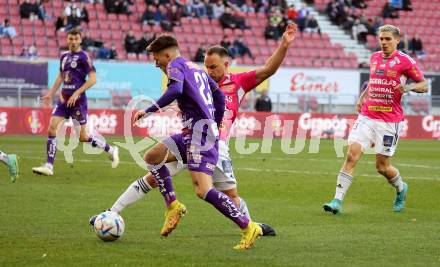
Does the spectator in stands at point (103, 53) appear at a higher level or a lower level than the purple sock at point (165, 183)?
lower

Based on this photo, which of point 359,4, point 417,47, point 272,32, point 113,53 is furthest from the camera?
point 359,4

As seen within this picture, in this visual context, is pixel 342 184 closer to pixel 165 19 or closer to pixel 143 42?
pixel 143 42

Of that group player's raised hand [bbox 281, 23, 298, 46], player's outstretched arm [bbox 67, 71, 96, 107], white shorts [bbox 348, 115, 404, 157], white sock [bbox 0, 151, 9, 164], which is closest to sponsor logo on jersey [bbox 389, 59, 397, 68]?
white shorts [bbox 348, 115, 404, 157]

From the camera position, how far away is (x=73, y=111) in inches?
653

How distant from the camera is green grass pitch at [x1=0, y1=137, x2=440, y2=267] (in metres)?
8.06

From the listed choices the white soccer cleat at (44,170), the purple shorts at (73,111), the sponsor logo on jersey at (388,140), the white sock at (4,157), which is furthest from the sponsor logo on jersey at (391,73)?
the white soccer cleat at (44,170)

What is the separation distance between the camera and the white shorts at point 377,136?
39.9ft

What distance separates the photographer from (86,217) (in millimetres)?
10641

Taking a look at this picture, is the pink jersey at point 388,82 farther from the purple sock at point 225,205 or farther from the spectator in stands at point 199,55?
the spectator in stands at point 199,55

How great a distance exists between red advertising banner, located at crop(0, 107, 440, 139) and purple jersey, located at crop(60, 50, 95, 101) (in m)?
10.4

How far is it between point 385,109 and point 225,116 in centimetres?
317

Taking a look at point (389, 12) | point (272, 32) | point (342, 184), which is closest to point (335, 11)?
point (389, 12)

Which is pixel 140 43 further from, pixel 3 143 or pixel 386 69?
pixel 386 69

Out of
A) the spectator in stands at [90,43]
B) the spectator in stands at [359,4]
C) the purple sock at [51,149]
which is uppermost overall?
the purple sock at [51,149]
